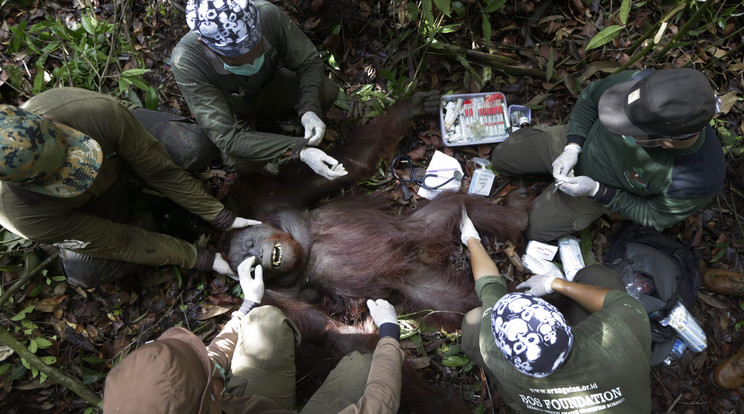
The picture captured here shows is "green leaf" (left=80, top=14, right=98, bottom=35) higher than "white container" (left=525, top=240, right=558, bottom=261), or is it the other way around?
"green leaf" (left=80, top=14, right=98, bottom=35)

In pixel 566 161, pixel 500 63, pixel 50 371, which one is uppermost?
pixel 500 63

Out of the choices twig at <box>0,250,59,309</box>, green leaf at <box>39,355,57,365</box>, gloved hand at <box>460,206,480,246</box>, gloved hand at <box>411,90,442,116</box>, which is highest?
gloved hand at <box>411,90,442,116</box>

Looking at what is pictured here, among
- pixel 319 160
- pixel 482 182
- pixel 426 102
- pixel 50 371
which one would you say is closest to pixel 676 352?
pixel 482 182

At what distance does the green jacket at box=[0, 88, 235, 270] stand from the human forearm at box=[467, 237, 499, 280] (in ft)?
7.34

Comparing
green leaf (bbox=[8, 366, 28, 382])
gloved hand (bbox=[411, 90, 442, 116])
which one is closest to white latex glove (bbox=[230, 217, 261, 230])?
gloved hand (bbox=[411, 90, 442, 116])

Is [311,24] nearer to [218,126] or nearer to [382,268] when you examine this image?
[218,126]

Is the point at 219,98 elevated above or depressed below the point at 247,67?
below

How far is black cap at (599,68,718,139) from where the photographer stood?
2.37 metres

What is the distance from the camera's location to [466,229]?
12.6 ft

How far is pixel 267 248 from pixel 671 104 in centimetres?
315

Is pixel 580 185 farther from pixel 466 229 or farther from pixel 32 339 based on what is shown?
pixel 32 339

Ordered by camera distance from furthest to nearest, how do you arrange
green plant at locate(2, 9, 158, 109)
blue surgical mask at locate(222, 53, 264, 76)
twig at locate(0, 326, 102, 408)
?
green plant at locate(2, 9, 158, 109) → twig at locate(0, 326, 102, 408) → blue surgical mask at locate(222, 53, 264, 76)

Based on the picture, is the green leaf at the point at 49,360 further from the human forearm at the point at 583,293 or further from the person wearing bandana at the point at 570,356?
the human forearm at the point at 583,293

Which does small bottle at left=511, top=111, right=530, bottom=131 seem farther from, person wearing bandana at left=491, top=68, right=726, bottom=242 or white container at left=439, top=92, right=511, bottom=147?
person wearing bandana at left=491, top=68, right=726, bottom=242
